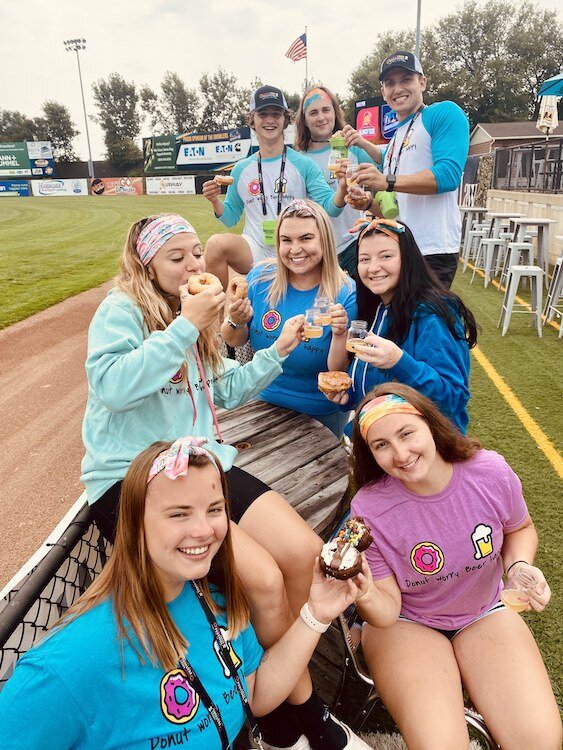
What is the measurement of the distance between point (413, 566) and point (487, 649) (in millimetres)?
405

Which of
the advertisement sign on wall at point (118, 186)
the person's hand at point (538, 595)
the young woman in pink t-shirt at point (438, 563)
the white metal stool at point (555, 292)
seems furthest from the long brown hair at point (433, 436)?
the advertisement sign on wall at point (118, 186)

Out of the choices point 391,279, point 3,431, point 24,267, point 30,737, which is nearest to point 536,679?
point 30,737

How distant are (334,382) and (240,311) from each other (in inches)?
35.8

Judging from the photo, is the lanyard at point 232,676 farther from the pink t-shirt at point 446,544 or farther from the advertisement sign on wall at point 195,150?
the advertisement sign on wall at point 195,150

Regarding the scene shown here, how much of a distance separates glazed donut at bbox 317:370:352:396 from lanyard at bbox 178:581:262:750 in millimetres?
1552

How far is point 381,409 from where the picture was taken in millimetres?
2107

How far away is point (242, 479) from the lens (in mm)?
2406

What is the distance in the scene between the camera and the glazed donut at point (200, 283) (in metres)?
2.27

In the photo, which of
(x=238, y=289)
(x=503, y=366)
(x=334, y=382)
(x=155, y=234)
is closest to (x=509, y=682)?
(x=334, y=382)

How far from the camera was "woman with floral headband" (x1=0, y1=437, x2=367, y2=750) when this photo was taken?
51.3 inches

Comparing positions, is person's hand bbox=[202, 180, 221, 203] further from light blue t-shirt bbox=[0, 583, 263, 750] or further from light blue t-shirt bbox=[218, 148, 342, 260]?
light blue t-shirt bbox=[0, 583, 263, 750]

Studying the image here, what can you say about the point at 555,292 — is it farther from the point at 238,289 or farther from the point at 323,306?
the point at 238,289

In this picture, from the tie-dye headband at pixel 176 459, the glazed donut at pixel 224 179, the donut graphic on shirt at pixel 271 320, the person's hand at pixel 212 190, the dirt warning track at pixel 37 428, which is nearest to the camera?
the tie-dye headband at pixel 176 459

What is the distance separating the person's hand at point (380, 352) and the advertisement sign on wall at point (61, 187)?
50.8 metres
